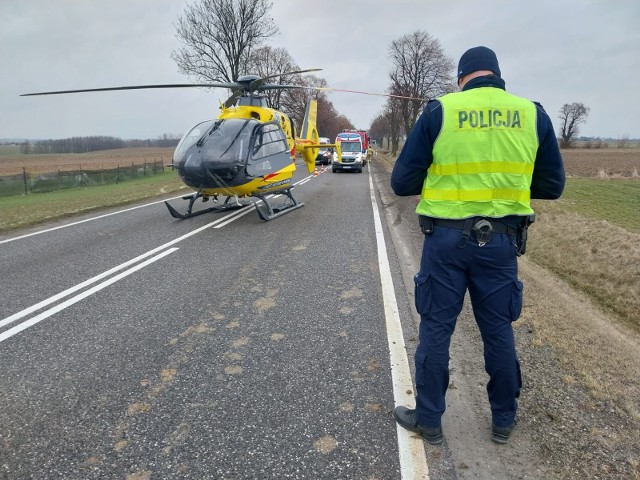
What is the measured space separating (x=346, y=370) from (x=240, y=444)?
1097mm

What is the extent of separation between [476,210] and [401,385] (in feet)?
4.85

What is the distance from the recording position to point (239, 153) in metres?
9.44

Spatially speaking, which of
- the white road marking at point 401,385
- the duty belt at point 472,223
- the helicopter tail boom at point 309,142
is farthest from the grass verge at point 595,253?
the helicopter tail boom at point 309,142

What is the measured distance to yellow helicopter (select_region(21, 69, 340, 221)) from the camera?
9312mm

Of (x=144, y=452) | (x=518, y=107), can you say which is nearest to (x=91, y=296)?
(x=144, y=452)

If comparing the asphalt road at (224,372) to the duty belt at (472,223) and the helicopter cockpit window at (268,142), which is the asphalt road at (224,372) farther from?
the helicopter cockpit window at (268,142)

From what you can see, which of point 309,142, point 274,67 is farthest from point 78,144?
point 309,142

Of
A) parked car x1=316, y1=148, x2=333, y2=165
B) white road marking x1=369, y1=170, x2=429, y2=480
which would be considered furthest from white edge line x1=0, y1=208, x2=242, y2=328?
parked car x1=316, y1=148, x2=333, y2=165

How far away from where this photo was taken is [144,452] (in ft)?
8.25

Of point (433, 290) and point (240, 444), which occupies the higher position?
point (433, 290)

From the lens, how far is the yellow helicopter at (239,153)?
9312mm

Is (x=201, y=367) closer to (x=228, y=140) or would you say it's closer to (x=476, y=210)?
(x=476, y=210)

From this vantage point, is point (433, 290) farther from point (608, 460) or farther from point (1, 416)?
point (1, 416)

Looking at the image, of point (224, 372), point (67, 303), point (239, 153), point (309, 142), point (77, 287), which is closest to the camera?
point (224, 372)
